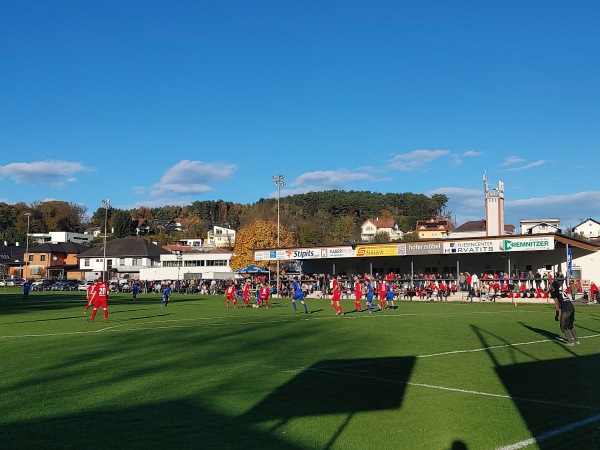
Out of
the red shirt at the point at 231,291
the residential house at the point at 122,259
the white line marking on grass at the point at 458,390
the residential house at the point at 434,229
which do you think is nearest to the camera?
the white line marking on grass at the point at 458,390

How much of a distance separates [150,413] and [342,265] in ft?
196

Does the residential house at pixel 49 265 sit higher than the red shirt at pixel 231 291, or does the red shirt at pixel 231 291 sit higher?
the residential house at pixel 49 265

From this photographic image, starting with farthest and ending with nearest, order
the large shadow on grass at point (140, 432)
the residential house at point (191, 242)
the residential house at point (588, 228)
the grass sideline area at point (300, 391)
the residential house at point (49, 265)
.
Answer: the residential house at point (191, 242) < the residential house at point (588, 228) < the residential house at point (49, 265) < the grass sideline area at point (300, 391) < the large shadow on grass at point (140, 432)

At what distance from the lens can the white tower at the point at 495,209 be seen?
64.7 m

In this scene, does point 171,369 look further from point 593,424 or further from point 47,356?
point 593,424

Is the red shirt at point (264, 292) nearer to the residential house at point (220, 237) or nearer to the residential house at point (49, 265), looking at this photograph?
the residential house at point (49, 265)

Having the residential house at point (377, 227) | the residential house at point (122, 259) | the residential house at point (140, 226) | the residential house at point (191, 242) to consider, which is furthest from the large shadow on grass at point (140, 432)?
the residential house at point (140, 226)

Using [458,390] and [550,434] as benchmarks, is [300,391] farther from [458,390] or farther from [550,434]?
[550,434]

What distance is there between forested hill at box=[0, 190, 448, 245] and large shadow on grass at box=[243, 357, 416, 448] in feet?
378

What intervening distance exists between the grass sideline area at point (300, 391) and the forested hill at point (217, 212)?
111577 mm

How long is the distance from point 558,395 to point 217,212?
17798cm

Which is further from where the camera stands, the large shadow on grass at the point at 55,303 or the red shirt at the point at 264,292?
the red shirt at the point at 264,292

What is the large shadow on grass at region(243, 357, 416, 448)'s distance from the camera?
8977 mm

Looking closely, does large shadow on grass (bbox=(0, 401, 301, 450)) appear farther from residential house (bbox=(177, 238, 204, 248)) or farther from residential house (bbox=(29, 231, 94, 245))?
residential house (bbox=(29, 231, 94, 245))
